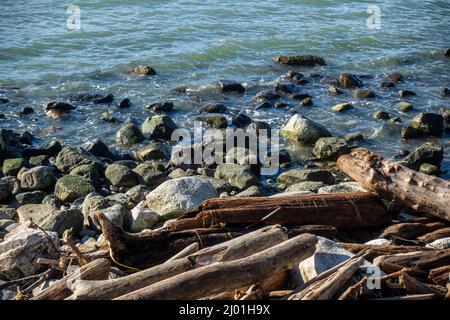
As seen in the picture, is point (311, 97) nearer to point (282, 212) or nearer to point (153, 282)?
point (282, 212)

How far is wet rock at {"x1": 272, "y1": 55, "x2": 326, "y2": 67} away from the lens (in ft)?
59.9

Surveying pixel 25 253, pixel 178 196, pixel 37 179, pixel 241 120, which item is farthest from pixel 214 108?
pixel 25 253

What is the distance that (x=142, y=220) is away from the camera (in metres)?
8.94

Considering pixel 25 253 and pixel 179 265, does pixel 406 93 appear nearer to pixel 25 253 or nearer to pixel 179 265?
pixel 25 253

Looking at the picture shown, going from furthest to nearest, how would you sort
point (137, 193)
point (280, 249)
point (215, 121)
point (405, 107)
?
point (405, 107) < point (215, 121) < point (137, 193) < point (280, 249)

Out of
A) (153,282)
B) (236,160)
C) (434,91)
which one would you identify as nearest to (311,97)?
(434,91)

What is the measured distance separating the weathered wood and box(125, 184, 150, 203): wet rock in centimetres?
451

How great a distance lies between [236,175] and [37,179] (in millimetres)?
3508

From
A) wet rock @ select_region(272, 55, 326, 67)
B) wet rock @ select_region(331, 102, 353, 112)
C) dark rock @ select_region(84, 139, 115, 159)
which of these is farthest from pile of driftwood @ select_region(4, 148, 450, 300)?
wet rock @ select_region(272, 55, 326, 67)

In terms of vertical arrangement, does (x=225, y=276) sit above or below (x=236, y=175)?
above

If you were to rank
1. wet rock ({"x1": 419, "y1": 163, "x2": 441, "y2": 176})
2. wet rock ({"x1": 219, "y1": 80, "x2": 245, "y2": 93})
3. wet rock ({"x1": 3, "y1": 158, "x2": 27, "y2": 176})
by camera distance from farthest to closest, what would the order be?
wet rock ({"x1": 219, "y1": 80, "x2": 245, "y2": 93}) → wet rock ({"x1": 3, "y1": 158, "x2": 27, "y2": 176}) → wet rock ({"x1": 419, "y1": 163, "x2": 441, "y2": 176})

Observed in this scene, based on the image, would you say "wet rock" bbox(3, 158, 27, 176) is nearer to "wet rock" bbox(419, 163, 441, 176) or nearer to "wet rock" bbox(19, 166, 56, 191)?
"wet rock" bbox(19, 166, 56, 191)

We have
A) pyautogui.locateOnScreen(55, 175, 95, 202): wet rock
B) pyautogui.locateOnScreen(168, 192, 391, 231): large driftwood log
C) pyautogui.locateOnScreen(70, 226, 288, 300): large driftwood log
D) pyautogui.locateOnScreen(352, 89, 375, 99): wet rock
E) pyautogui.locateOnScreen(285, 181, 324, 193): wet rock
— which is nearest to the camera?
pyautogui.locateOnScreen(70, 226, 288, 300): large driftwood log

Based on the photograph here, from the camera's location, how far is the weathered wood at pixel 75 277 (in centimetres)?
548
